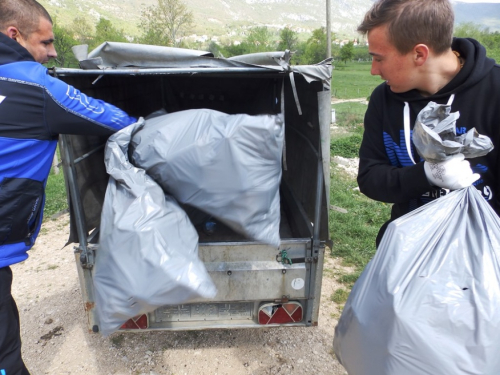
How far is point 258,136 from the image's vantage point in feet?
6.41

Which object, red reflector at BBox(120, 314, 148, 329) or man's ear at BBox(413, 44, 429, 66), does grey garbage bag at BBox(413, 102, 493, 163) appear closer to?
man's ear at BBox(413, 44, 429, 66)

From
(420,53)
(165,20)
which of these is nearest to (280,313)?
(420,53)

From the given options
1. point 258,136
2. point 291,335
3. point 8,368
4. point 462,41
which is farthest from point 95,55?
point 291,335

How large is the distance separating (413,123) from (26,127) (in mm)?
1682

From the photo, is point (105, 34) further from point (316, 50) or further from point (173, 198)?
point (173, 198)

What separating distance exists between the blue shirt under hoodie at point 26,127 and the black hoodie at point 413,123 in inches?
51.4

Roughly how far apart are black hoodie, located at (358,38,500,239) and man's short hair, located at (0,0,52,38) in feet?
5.47

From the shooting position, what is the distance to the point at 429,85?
154 centimetres

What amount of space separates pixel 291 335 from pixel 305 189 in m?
1.21

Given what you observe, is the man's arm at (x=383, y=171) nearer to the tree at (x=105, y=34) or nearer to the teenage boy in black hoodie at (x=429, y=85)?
the teenage boy in black hoodie at (x=429, y=85)

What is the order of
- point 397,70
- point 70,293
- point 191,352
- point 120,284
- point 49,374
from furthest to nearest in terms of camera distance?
point 70,293 → point 191,352 → point 49,374 → point 120,284 → point 397,70

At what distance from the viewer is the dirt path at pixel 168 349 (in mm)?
2834

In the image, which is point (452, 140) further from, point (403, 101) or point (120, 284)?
point (120, 284)

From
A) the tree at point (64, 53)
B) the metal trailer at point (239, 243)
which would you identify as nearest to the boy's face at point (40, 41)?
the metal trailer at point (239, 243)
